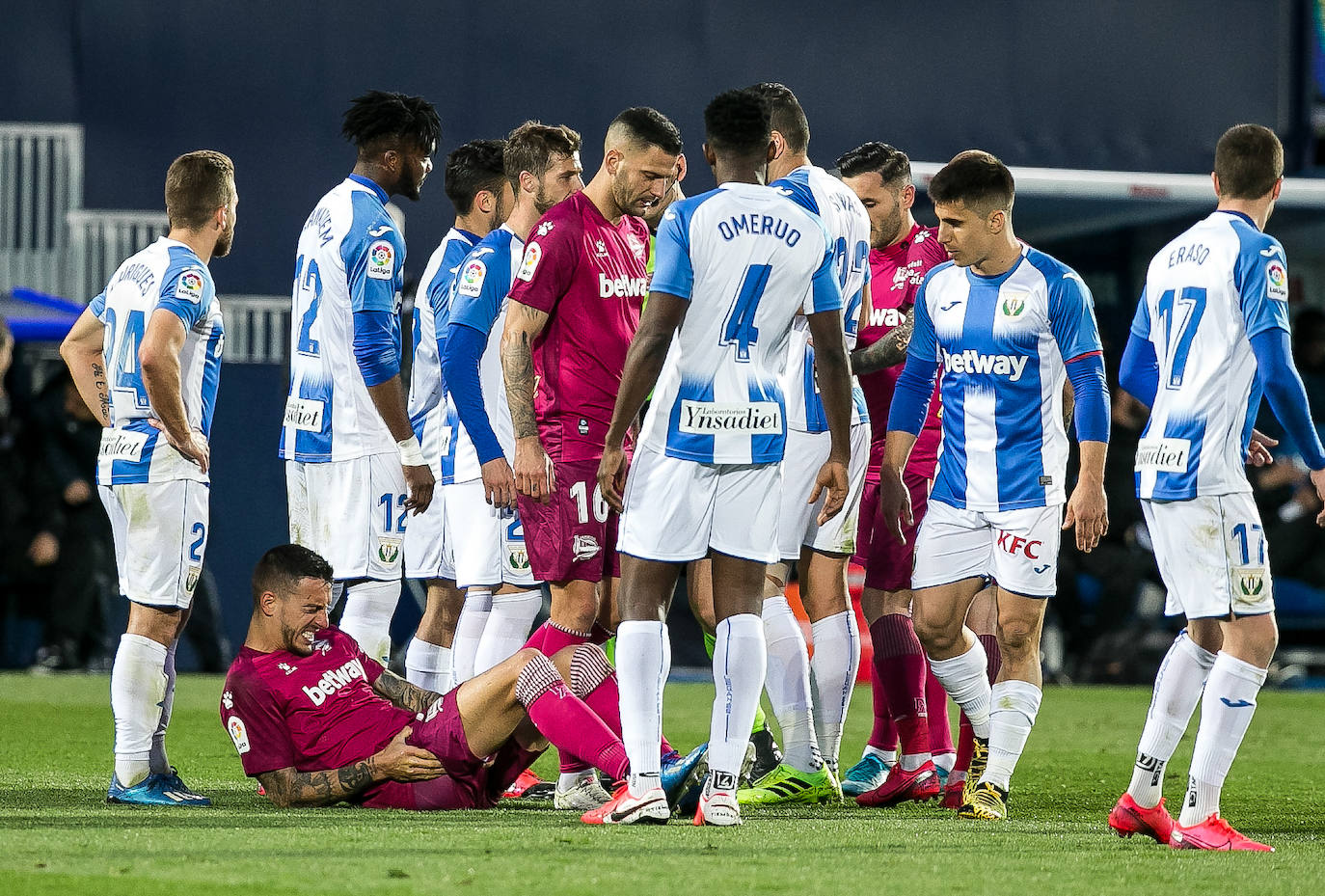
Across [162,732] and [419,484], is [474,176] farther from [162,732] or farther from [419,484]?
[162,732]

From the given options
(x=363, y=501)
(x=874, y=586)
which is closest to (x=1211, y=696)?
(x=874, y=586)

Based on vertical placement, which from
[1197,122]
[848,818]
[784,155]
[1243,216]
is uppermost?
[1197,122]

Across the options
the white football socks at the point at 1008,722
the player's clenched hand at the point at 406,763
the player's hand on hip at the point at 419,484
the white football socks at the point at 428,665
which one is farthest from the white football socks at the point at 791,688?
the white football socks at the point at 428,665

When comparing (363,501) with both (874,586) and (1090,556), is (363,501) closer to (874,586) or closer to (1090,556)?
(874,586)

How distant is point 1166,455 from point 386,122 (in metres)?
3.02

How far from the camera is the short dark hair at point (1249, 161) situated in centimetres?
504

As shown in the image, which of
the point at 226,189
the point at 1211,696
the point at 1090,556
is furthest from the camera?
the point at 1090,556

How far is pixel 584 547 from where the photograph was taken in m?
5.39

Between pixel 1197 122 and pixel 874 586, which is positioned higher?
pixel 1197 122

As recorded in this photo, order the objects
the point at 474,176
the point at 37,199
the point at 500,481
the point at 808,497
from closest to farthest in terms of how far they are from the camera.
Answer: the point at 500,481
the point at 808,497
the point at 474,176
the point at 37,199

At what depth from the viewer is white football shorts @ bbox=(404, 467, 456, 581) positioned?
739 cm

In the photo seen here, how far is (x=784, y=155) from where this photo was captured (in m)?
6.27

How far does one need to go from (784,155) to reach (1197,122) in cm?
933

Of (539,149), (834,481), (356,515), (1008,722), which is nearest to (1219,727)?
(1008,722)
